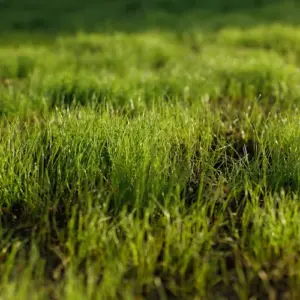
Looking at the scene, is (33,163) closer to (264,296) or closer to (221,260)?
(221,260)

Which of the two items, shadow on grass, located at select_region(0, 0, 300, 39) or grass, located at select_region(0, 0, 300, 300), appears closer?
grass, located at select_region(0, 0, 300, 300)

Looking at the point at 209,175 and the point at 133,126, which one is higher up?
the point at 133,126

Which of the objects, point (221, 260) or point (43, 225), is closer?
point (221, 260)

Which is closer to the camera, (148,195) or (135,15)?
(148,195)

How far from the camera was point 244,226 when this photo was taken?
6.52 ft

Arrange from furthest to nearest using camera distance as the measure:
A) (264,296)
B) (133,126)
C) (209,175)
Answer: (133,126)
(209,175)
(264,296)

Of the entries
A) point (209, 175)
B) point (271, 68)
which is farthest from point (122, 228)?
point (271, 68)

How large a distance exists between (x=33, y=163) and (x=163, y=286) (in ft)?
3.40

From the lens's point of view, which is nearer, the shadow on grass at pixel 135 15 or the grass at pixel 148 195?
the grass at pixel 148 195

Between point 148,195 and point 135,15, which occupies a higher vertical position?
point 135,15

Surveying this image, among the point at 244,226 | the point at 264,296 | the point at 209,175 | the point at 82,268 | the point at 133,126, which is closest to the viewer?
the point at 264,296

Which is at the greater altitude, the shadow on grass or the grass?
the shadow on grass

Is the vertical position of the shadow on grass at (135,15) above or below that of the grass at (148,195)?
above

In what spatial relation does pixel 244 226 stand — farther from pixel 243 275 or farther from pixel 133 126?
pixel 133 126
